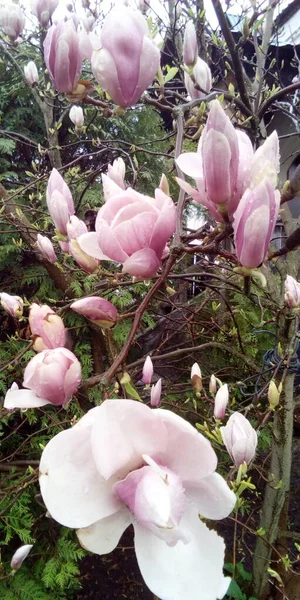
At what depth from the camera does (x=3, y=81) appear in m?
2.63

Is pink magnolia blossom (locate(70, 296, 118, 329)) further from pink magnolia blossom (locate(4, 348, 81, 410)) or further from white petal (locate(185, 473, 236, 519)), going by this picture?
white petal (locate(185, 473, 236, 519))

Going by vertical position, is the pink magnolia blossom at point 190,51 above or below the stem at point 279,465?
above

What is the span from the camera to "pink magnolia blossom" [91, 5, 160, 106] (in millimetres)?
419

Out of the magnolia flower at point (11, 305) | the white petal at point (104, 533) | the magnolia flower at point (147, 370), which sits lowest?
the magnolia flower at point (147, 370)

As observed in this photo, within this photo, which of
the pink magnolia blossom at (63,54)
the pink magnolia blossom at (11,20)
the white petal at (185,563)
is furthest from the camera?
the pink magnolia blossom at (11,20)

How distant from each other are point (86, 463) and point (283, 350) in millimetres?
1002

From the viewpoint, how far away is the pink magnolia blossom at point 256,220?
0.32 metres

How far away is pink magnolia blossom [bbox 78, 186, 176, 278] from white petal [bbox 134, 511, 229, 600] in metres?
0.21

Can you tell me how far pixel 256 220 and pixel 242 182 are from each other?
0.17ft

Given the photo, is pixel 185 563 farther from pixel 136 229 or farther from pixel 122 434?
pixel 136 229

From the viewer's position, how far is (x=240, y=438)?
1.89ft

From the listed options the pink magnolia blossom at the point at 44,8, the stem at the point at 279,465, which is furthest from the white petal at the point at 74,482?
the pink magnolia blossom at the point at 44,8

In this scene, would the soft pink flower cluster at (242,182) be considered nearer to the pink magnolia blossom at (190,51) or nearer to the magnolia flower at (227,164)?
the magnolia flower at (227,164)

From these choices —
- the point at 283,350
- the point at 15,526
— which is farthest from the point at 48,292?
the point at 283,350
